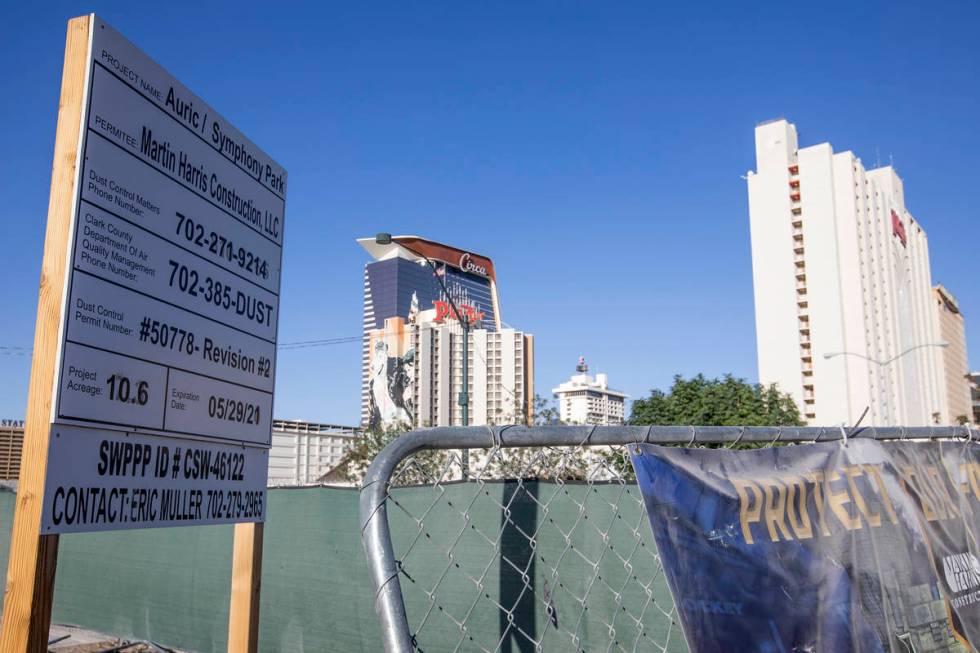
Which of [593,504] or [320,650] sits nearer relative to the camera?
[593,504]

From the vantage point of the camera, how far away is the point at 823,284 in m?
74.0

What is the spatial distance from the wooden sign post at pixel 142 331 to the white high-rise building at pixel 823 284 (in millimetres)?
72433

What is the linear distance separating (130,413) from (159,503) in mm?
347

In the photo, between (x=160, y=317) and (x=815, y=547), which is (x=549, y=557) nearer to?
(x=815, y=547)

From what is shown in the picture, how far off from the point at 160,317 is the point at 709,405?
43160mm

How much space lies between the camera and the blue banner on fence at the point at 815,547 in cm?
238

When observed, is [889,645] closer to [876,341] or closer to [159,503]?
[159,503]

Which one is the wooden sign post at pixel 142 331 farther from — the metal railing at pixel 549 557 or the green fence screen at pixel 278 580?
the green fence screen at pixel 278 580

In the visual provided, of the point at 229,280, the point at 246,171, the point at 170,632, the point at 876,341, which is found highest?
the point at 876,341

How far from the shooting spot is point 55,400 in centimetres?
210

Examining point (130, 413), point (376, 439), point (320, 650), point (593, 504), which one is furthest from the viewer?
point (376, 439)

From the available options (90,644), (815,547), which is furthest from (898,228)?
(815,547)

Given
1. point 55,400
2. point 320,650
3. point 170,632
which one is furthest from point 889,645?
point 170,632

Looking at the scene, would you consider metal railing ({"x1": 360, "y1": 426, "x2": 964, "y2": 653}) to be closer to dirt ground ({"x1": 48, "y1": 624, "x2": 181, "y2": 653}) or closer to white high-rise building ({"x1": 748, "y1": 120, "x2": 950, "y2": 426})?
A: dirt ground ({"x1": 48, "y1": 624, "x2": 181, "y2": 653})
